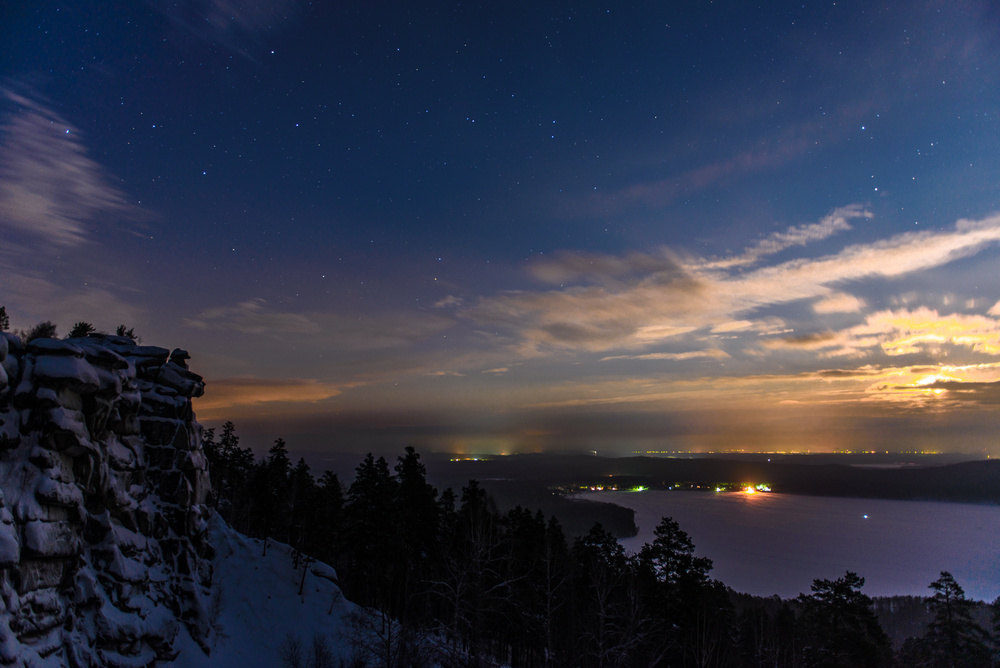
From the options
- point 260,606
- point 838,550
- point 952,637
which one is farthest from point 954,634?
point 838,550

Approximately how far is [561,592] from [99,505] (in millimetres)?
28547

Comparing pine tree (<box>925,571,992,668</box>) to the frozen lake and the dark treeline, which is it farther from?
the frozen lake

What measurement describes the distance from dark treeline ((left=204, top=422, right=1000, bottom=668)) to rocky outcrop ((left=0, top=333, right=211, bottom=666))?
1155cm

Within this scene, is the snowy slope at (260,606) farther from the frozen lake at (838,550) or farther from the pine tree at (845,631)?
the frozen lake at (838,550)

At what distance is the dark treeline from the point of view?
29812 millimetres

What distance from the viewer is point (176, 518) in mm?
28922

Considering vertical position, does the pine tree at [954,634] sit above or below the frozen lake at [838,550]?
above

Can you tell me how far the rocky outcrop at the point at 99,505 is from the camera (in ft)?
58.8

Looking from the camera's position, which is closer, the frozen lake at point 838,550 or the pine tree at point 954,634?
the pine tree at point 954,634

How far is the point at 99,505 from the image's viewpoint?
2339 cm

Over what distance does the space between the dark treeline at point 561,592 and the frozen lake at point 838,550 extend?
2161 inches

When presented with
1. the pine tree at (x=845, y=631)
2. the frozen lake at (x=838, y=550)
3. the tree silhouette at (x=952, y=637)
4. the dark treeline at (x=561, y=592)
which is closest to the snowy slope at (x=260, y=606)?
the dark treeline at (x=561, y=592)

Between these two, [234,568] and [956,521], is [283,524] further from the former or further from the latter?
[956,521]

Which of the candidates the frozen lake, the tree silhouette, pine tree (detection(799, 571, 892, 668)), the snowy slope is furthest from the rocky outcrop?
the frozen lake
